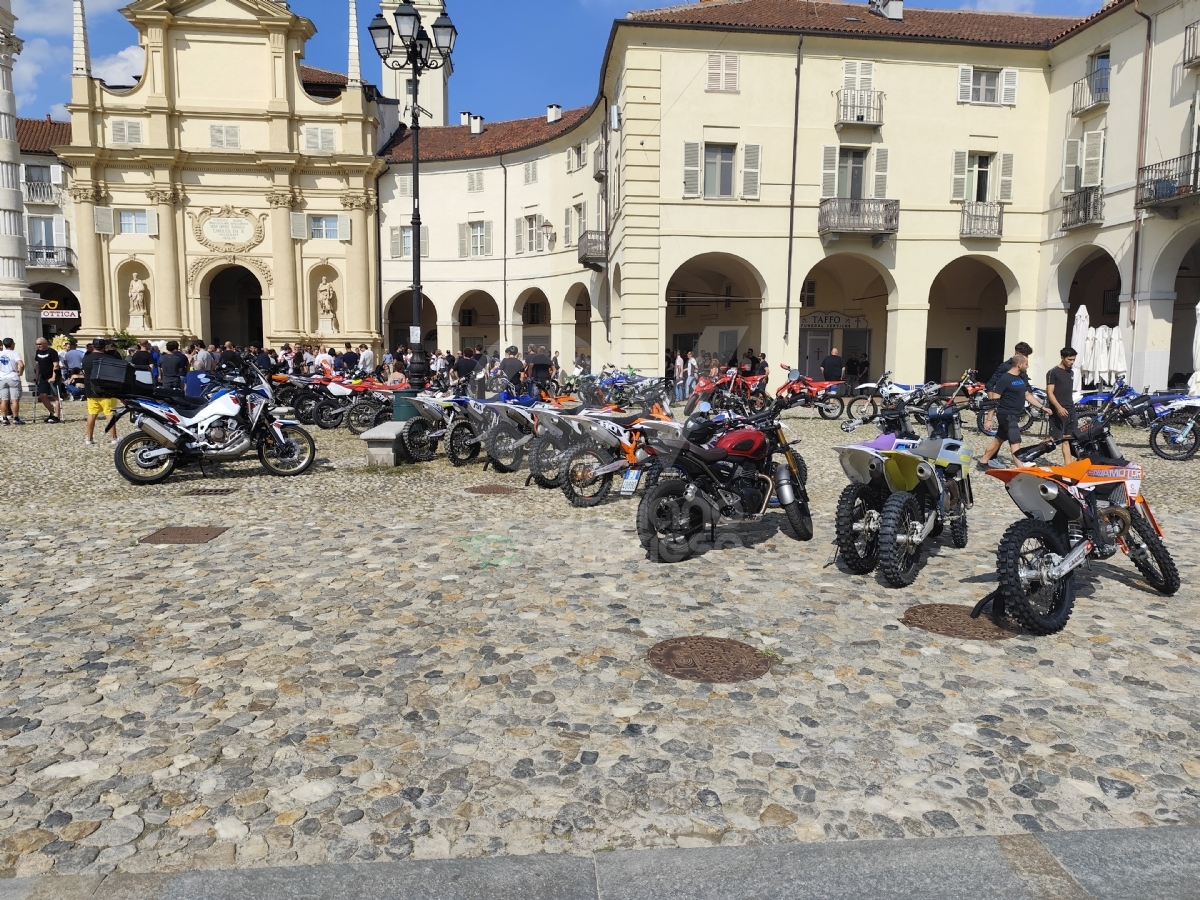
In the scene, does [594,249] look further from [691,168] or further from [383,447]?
[383,447]

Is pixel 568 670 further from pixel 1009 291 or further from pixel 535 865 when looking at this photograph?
pixel 1009 291

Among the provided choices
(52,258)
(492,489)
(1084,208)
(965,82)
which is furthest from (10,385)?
(52,258)

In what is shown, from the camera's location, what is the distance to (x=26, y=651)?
4641 mm

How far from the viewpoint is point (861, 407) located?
66.2 feet

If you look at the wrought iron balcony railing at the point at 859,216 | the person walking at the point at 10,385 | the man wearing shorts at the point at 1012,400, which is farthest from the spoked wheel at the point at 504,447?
the wrought iron balcony railing at the point at 859,216

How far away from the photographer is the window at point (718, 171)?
24969 mm

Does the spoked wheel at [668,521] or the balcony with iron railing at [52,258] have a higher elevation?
the balcony with iron railing at [52,258]

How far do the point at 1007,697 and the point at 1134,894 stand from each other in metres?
1.56

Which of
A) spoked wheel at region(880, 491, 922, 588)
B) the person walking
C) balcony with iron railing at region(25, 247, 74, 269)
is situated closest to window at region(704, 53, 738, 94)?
the person walking

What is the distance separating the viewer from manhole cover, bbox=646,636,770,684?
4449mm

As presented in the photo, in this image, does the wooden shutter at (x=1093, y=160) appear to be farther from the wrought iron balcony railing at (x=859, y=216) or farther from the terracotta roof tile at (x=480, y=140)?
the terracotta roof tile at (x=480, y=140)

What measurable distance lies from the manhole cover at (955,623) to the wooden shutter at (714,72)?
71.9 feet

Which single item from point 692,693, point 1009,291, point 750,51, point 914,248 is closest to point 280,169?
point 750,51

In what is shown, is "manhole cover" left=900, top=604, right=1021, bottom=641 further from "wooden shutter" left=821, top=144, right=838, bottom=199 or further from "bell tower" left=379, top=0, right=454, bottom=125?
"bell tower" left=379, top=0, right=454, bottom=125
